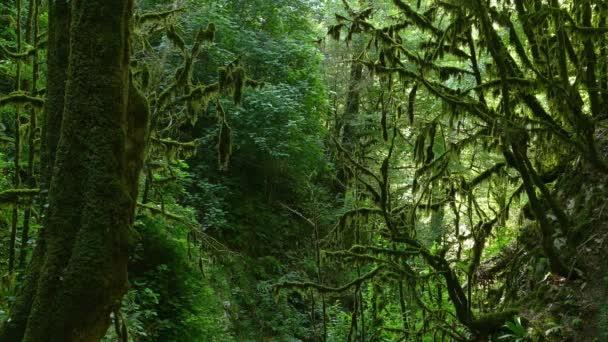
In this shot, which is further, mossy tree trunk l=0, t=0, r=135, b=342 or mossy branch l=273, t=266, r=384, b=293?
mossy branch l=273, t=266, r=384, b=293

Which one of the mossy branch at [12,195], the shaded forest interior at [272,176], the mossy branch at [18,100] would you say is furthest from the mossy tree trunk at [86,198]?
the mossy branch at [18,100]

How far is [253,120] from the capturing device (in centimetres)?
1501

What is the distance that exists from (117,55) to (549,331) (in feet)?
18.1

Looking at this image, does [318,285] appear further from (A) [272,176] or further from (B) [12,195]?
(A) [272,176]

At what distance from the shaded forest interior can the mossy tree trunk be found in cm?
1

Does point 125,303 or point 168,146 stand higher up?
point 168,146

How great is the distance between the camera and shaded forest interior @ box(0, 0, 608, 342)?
4.17m

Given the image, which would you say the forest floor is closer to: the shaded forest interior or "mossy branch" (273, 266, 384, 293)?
the shaded forest interior

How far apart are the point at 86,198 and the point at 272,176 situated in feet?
40.5

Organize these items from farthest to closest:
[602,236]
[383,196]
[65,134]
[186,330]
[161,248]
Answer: [161,248] → [186,330] → [383,196] → [602,236] → [65,134]

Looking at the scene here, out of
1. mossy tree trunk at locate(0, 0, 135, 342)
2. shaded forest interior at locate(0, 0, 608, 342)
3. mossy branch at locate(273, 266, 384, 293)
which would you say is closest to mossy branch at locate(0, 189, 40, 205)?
shaded forest interior at locate(0, 0, 608, 342)

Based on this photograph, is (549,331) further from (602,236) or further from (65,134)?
(65,134)

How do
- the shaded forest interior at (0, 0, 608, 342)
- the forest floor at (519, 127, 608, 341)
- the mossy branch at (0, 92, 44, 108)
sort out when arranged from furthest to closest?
the mossy branch at (0, 92, 44, 108) < the forest floor at (519, 127, 608, 341) < the shaded forest interior at (0, 0, 608, 342)

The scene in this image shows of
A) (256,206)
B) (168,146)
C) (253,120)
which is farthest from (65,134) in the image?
(256,206)
